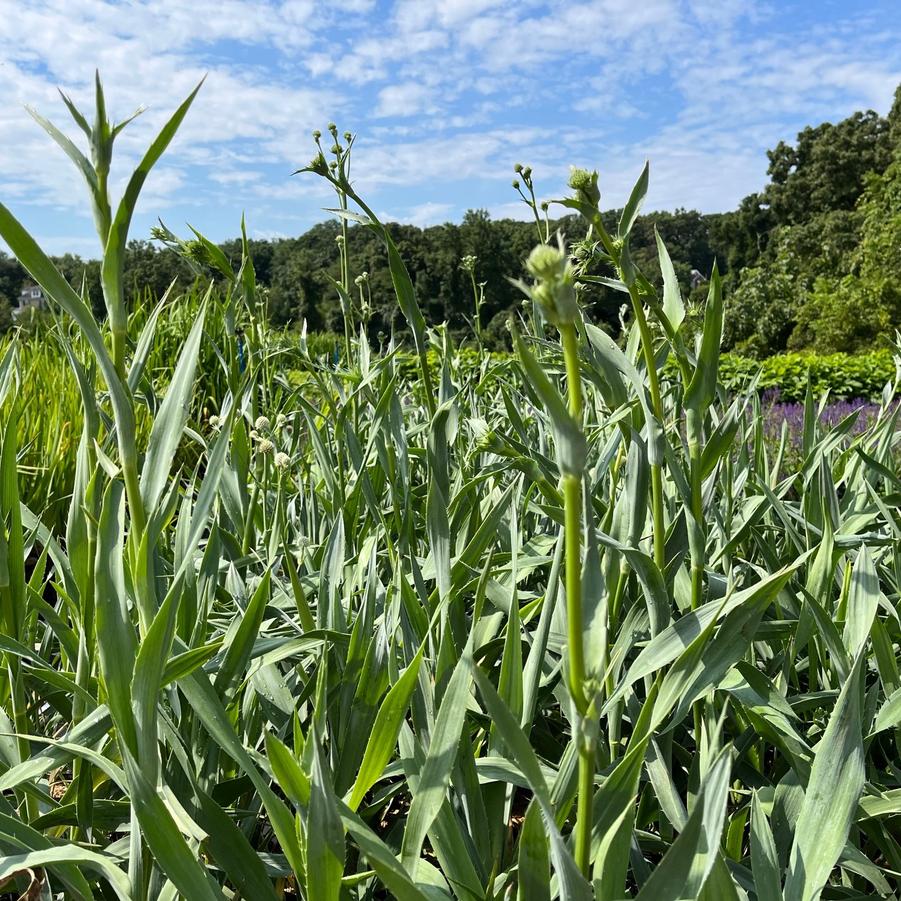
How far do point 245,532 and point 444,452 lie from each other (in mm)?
436

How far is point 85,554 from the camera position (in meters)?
0.94

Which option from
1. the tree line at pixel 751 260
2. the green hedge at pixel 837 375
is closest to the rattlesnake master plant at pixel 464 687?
the tree line at pixel 751 260

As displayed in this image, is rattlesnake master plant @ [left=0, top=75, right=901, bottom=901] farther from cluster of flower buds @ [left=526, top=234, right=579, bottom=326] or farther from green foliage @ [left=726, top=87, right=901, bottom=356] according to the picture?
green foliage @ [left=726, top=87, right=901, bottom=356]

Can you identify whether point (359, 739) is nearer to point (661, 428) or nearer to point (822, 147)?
point (661, 428)

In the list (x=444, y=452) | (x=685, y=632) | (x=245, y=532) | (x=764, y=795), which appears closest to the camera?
(x=685, y=632)

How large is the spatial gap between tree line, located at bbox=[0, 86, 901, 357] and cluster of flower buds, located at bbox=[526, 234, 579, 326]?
3.63 ft

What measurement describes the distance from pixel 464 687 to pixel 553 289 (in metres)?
0.40

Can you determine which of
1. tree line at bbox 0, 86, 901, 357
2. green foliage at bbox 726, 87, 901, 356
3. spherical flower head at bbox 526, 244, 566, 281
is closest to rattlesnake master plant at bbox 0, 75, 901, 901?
spherical flower head at bbox 526, 244, 566, 281

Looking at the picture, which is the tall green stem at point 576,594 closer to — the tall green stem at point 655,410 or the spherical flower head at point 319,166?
the tall green stem at point 655,410

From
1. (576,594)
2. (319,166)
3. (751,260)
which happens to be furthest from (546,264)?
(751,260)

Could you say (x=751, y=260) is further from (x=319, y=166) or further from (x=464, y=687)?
(x=464, y=687)

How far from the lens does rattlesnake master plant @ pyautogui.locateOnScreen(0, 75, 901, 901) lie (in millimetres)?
581

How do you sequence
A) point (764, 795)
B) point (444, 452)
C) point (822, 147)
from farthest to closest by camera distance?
point (822, 147)
point (444, 452)
point (764, 795)

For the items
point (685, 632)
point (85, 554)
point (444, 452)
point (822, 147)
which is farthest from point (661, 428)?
point (822, 147)
